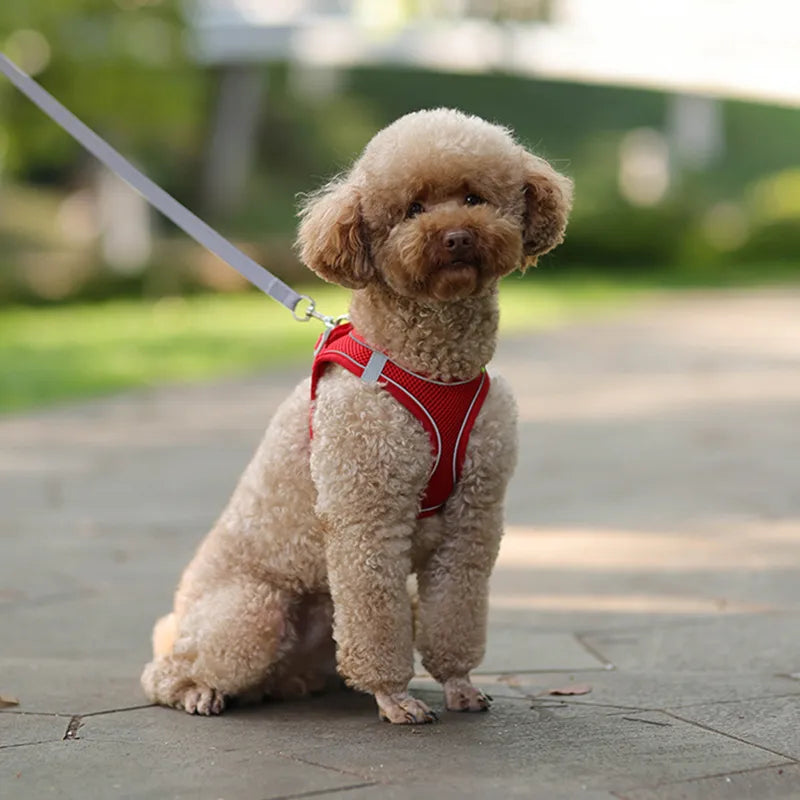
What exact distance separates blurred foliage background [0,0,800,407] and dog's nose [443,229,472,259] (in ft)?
27.9

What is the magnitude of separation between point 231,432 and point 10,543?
337 cm

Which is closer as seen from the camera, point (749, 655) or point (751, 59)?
point (749, 655)

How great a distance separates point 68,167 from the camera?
113ft

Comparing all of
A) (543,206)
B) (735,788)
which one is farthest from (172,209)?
(735,788)

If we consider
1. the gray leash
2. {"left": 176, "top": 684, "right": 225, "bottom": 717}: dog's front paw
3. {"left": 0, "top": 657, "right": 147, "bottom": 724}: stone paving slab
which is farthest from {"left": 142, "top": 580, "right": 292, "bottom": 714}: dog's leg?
the gray leash

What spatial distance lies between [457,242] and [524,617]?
213 cm

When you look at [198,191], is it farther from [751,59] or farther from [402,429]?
[402,429]

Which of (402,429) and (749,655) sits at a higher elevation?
(402,429)

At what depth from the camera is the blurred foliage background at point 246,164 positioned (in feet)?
75.4

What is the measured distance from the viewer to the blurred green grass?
42.0 feet

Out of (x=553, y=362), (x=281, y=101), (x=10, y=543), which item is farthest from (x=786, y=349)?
(x=281, y=101)

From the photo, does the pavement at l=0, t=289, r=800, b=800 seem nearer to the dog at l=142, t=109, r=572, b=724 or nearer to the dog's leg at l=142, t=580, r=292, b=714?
the dog's leg at l=142, t=580, r=292, b=714

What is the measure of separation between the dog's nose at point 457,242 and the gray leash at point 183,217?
2.29 feet

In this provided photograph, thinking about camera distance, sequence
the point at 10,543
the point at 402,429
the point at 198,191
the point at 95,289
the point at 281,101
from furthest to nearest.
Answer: the point at 281,101 < the point at 198,191 < the point at 95,289 < the point at 10,543 < the point at 402,429
